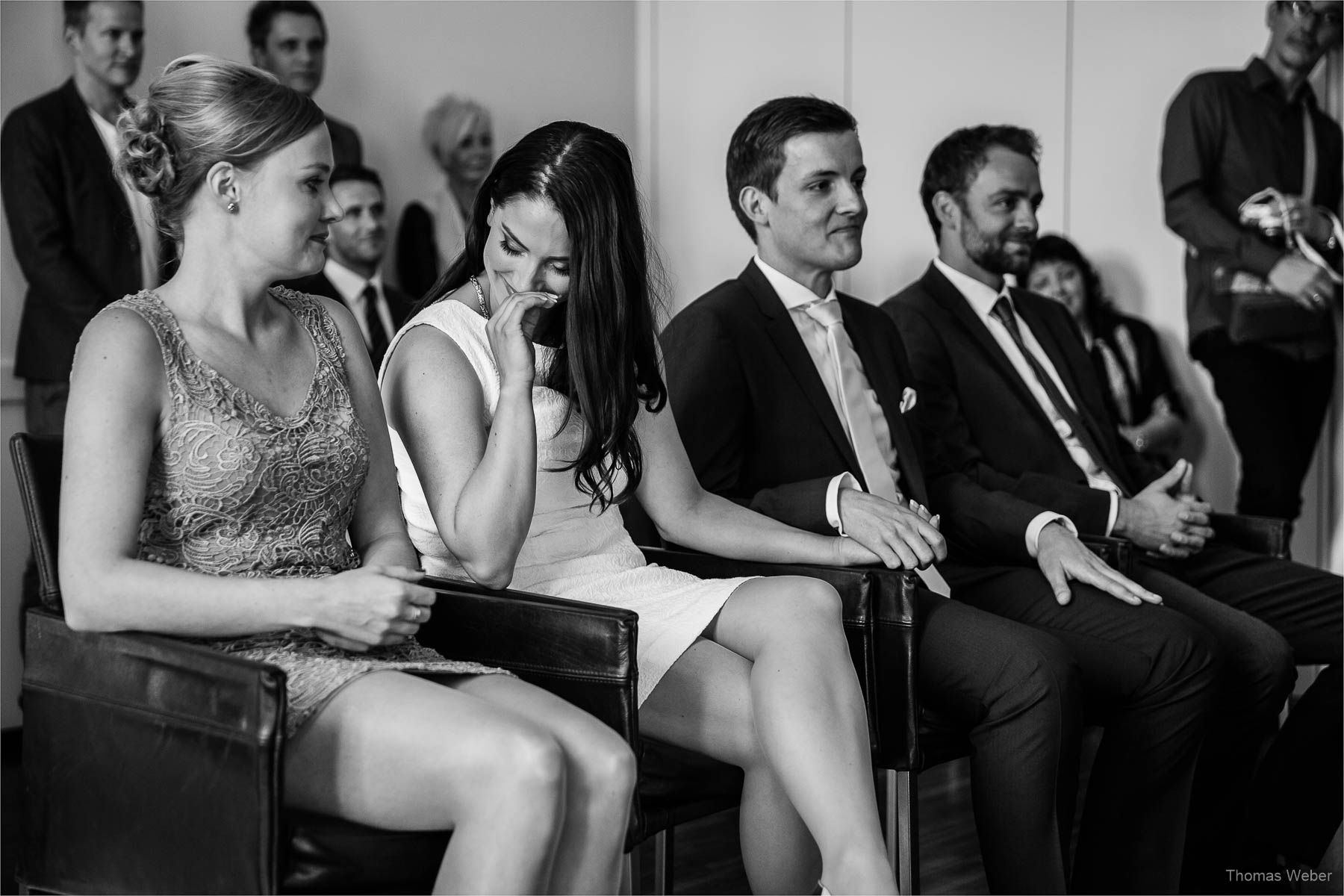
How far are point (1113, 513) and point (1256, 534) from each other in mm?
404

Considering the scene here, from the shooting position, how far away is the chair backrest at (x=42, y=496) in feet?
5.56

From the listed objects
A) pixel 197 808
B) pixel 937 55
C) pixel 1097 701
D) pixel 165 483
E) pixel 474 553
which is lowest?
pixel 1097 701

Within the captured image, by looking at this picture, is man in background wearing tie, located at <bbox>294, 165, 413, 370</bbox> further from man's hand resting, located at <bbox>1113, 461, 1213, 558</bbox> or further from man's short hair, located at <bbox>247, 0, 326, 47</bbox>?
man's hand resting, located at <bbox>1113, 461, 1213, 558</bbox>

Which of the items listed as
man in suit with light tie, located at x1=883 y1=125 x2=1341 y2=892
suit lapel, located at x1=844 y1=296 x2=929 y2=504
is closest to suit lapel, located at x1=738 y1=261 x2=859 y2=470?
suit lapel, located at x1=844 y1=296 x2=929 y2=504

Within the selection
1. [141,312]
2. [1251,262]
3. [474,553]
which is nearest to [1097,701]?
[474,553]

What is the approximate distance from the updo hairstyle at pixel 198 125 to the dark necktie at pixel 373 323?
8.22 feet

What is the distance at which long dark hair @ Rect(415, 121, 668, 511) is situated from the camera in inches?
77.4

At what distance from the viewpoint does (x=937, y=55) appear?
4777 mm

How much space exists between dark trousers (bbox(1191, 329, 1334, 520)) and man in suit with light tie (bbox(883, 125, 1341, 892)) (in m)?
1.17

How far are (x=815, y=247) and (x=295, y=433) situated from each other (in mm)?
1222

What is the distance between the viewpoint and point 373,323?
14.0 ft

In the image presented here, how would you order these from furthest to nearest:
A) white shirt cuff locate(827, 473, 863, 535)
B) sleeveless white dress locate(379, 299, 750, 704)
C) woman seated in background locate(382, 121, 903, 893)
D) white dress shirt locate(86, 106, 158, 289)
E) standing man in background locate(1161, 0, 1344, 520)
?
1. standing man in background locate(1161, 0, 1344, 520)
2. white dress shirt locate(86, 106, 158, 289)
3. white shirt cuff locate(827, 473, 863, 535)
4. sleeveless white dress locate(379, 299, 750, 704)
5. woman seated in background locate(382, 121, 903, 893)

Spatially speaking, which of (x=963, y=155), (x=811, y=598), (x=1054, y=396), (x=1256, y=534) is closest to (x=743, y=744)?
(x=811, y=598)

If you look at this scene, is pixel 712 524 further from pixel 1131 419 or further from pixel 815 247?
pixel 1131 419
